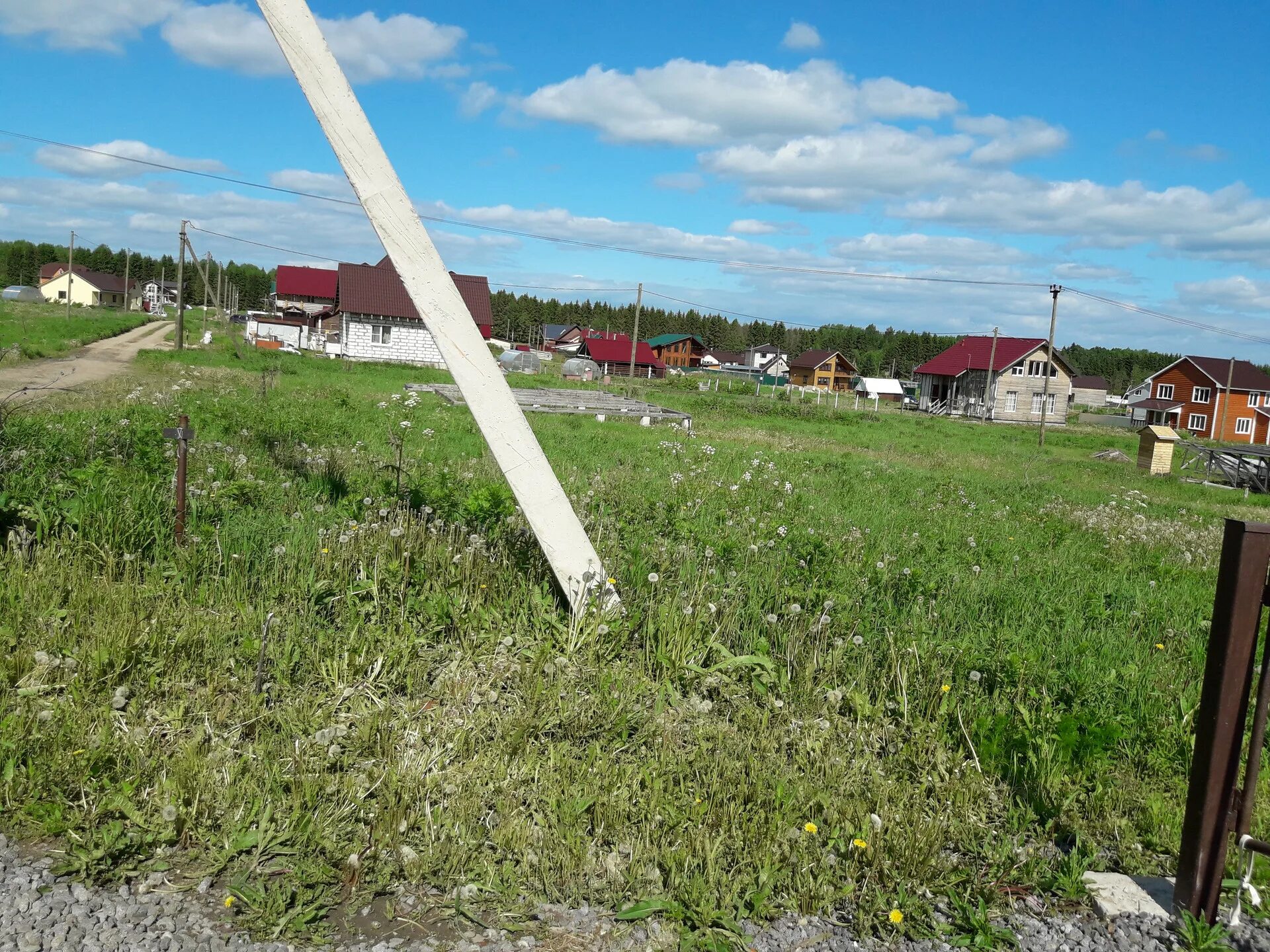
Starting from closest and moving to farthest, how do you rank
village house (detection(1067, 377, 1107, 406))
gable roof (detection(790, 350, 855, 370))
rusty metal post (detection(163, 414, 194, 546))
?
1. rusty metal post (detection(163, 414, 194, 546))
2. gable roof (detection(790, 350, 855, 370))
3. village house (detection(1067, 377, 1107, 406))

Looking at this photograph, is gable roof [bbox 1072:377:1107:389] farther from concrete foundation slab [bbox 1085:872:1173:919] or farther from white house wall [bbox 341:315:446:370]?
concrete foundation slab [bbox 1085:872:1173:919]

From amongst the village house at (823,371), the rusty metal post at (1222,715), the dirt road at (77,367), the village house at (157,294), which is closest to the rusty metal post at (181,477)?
the rusty metal post at (1222,715)

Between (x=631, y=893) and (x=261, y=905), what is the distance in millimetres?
1164

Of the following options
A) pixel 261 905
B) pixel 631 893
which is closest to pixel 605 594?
pixel 631 893

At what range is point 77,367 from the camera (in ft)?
81.3

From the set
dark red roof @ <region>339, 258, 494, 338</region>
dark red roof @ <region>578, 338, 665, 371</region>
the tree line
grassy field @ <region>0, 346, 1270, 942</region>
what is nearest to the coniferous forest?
the tree line

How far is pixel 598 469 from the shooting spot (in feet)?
35.2

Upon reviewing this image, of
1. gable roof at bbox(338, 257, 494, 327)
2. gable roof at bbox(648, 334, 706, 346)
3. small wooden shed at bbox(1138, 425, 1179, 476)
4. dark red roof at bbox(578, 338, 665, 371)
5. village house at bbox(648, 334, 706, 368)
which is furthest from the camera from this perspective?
village house at bbox(648, 334, 706, 368)

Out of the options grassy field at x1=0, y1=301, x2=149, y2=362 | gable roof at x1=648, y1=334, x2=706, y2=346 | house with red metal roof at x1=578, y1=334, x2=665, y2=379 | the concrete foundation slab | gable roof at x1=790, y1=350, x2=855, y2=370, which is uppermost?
gable roof at x1=648, y1=334, x2=706, y2=346

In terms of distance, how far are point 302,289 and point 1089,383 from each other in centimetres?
7814

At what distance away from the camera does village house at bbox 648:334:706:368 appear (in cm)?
11525

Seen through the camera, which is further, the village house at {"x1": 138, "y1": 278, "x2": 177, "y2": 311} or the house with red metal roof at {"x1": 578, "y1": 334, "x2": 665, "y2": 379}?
the village house at {"x1": 138, "y1": 278, "x2": 177, "y2": 311}

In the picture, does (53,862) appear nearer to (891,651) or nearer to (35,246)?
(891,651)

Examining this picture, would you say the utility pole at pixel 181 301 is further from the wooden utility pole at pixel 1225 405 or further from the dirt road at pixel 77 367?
the wooden utility pole at pixel 1225 405
